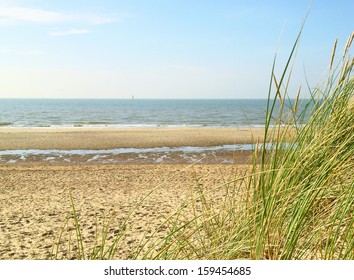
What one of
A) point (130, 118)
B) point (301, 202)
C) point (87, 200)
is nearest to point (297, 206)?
point (301, 202)

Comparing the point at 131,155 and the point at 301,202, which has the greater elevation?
the point at 301,202

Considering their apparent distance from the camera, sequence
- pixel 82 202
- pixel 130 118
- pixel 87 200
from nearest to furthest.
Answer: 1. pixel 82 202
2. pixel 87 200
3. pixel 130 118

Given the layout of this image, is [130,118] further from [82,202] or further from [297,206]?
[297,206]

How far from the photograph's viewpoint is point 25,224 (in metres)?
7.22

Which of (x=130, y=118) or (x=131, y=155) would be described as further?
(x=130, y=118)

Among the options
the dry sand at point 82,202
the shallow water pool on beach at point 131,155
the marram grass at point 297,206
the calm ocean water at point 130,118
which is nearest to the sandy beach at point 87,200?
the dry sand at point 82,202

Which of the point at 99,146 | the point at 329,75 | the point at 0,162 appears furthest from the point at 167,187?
the point at 99,146

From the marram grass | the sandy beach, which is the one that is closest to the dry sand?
the sandy beach

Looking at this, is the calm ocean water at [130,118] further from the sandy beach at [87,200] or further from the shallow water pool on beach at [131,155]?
the sandy beach at [87,200]

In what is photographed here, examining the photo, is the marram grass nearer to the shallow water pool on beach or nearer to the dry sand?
the dry sand

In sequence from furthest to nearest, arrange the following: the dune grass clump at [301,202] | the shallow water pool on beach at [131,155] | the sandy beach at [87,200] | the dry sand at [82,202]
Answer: the shallow water pool on beach at [131,155] < the dry sand at [82,202] < the sandy beach at [87,200] < the dune grass clump at [301,202]

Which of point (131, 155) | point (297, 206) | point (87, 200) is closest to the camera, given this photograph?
point (297, 206)
